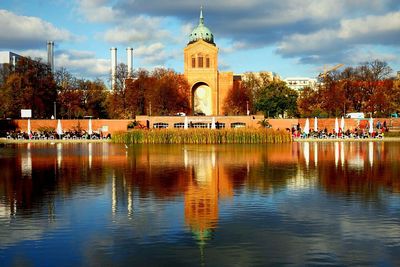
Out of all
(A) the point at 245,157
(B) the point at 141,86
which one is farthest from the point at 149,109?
(A) the point at 245,157

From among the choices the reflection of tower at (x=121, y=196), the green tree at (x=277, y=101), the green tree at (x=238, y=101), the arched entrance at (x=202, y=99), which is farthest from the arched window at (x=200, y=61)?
the reflection of tower at (x=121, y=196)

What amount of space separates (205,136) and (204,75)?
53869 millimetres

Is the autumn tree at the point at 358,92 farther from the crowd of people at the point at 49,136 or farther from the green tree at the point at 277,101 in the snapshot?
the crowd of people at the point at 49,136

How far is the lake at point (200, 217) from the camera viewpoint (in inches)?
470

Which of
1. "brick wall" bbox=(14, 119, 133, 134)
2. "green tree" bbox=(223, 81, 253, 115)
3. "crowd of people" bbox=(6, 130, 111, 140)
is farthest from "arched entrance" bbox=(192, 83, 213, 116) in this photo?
"crowd of people" bbox=(6, 130, 111, 140)

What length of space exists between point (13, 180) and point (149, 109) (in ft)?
208

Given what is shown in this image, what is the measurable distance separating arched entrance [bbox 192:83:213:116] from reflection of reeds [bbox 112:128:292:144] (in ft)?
173

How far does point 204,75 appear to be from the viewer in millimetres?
107438

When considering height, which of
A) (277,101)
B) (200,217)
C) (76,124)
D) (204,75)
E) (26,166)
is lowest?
(200,217)

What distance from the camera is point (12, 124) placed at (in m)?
74.1

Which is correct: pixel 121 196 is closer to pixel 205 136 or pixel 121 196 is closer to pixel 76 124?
pixel 205 136

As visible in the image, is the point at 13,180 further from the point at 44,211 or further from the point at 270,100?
the point at 270,100

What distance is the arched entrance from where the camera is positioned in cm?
10950

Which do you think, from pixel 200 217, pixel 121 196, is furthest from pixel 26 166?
pixel 200 217
